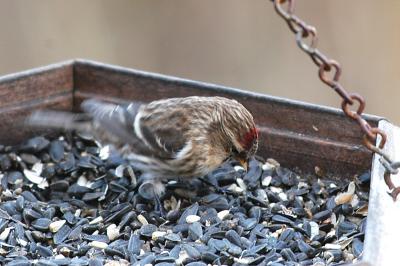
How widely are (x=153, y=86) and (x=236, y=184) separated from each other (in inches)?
28.9

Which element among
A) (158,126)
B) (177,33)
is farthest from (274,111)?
(177,33)

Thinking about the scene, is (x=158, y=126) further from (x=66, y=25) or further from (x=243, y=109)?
(x=66, y=25)

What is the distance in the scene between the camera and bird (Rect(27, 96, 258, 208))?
5.10 m

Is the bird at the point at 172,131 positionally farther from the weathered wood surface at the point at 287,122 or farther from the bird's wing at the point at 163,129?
the weathered wood surface at the point at 287,122

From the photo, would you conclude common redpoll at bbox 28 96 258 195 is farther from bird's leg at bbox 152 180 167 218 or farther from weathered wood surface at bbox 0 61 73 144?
weathered wood surface at bbox 0 61 73 144

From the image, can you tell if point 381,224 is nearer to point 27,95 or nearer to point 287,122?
point 287,122

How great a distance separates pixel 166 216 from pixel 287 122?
817mm

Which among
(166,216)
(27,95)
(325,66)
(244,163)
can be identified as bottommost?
(166,216)

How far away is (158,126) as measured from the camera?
16.9 ft

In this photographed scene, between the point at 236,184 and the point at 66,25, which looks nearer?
the point at 236,184

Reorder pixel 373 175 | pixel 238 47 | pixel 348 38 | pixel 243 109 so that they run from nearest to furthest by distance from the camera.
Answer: pixel 373 175
pixel 243 109
pixel 348 38
pixel 238 47

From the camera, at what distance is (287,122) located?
530 cm

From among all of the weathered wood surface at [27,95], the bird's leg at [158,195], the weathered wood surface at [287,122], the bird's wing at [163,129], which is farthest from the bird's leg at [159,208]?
the weathered wood surface at [27,95]

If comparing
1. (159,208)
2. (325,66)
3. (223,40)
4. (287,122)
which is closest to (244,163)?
(287,122)
